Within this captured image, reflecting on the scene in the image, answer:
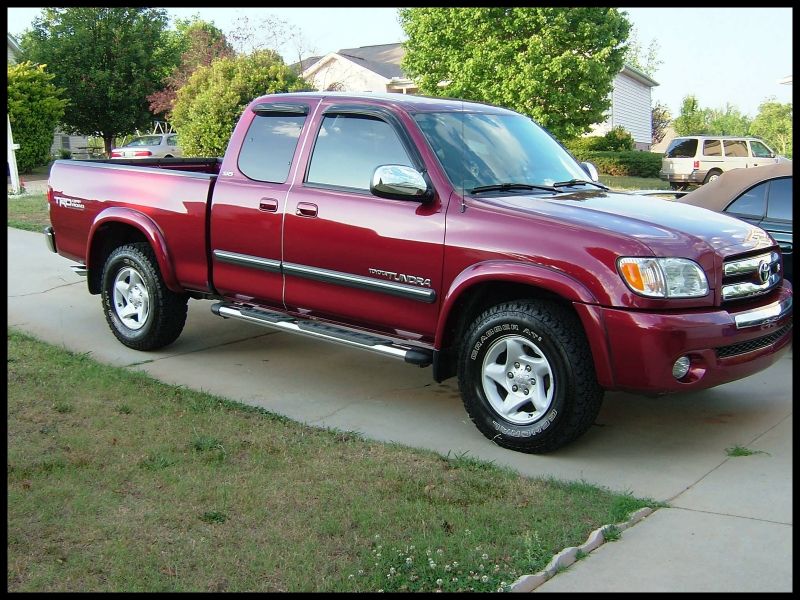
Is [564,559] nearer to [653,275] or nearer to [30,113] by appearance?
[653,275]

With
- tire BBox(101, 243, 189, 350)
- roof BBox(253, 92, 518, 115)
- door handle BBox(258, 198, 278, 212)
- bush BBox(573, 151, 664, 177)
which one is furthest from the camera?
bush BBox(573, 151, 664, 177)

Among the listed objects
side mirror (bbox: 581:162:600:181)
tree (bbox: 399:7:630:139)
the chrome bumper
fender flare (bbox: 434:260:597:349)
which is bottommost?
the chrome bumper

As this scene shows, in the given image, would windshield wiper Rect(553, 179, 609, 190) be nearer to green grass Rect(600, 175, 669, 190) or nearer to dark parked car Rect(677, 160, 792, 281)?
dark parked car Rect(677, 160, 792, 281)

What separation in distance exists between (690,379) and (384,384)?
252 centimetres

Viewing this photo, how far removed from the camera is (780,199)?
7676mm

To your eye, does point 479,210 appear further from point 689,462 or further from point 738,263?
point 689,462

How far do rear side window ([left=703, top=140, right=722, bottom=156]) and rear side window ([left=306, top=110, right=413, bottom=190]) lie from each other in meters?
25.6

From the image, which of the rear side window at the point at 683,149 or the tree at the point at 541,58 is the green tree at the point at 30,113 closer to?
the tree at the point at 541,58

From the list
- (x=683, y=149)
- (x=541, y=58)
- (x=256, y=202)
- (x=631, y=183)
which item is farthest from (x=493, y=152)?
(x=683, y=149)

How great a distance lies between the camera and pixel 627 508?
175 inches

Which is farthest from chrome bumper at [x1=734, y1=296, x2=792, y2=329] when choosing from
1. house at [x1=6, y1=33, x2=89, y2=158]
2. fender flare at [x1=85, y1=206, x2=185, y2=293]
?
house at [x1=6, y1=33, x2=89, y2=158]

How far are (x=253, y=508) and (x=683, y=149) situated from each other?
27947 millimetres

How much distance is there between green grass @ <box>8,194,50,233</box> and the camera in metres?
14.2

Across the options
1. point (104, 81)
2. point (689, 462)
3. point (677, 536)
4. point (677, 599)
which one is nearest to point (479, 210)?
point (689, 462)
